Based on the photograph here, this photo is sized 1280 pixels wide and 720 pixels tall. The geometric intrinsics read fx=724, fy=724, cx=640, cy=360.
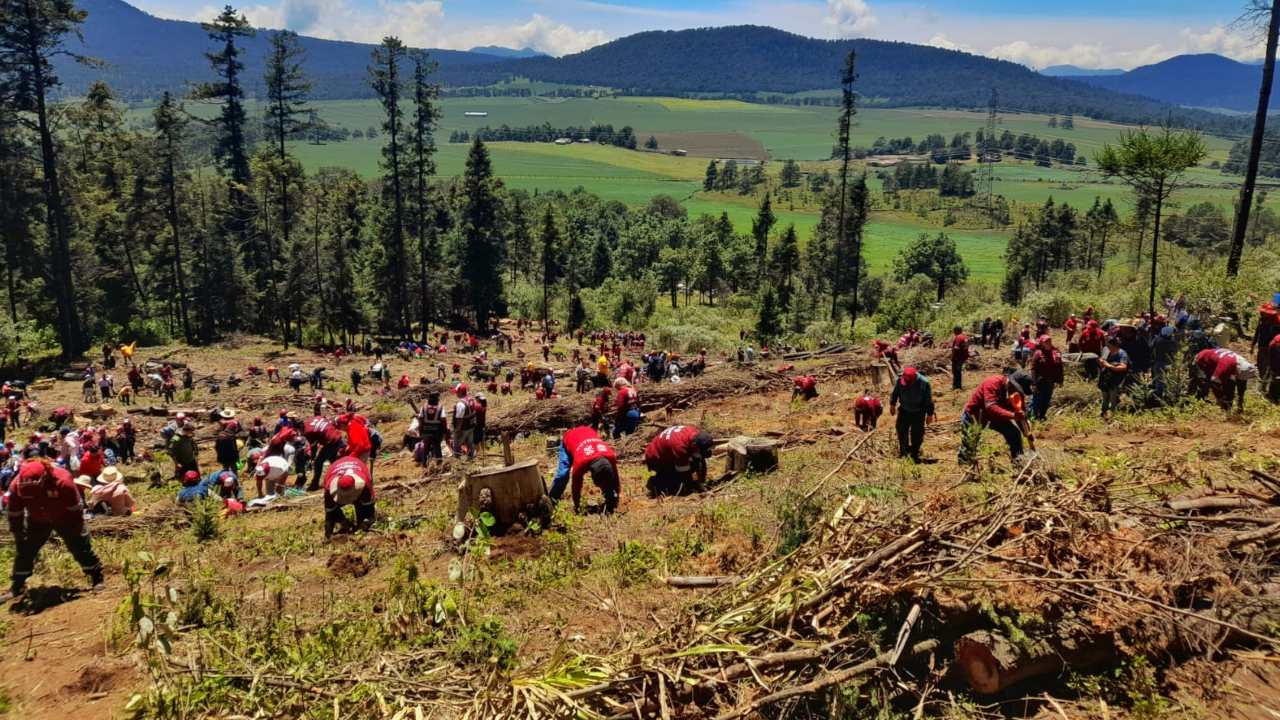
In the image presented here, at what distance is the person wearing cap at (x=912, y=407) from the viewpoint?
9.43 meters

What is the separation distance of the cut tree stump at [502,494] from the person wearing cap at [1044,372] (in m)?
7.38

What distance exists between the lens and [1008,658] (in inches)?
179

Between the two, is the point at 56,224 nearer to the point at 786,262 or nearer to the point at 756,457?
the point at 756,457

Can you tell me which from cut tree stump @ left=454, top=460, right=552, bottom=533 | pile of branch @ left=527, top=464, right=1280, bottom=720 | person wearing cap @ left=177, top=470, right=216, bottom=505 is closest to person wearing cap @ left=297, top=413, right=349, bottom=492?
person wearing cap @ left=177, top=470, right=216, bottom=505

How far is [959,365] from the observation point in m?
15.0

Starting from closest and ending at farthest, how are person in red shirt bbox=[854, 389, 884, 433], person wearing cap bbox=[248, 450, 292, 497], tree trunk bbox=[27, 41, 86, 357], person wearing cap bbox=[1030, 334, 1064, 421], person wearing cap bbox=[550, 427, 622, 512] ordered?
person wearing cap bbox=[550, 427, 622, 512]
person wearing cap bbox=[1030, 334, 1064, 421]
person in red shirt bbox=[854, 389, 884, 433]
person wearing cap bbox=[248, 450, 292, 497]
tree trunk bbox=[27, 41, 86, 357]

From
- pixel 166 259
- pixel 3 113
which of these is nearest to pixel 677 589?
pixel 3 113

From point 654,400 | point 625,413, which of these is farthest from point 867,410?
point 654,400

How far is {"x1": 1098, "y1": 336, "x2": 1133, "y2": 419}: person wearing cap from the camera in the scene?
10484 millimetres

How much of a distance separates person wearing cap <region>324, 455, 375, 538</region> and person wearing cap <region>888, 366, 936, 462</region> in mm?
6874

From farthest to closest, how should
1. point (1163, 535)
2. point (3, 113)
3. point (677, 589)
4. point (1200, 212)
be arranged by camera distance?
1. point (1200, 212)
2. point (3, 113)
3. point (677, 589)
4. point (1163, 535)

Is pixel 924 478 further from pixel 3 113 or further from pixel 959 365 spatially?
pixel 3 113

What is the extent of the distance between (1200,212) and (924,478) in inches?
3743

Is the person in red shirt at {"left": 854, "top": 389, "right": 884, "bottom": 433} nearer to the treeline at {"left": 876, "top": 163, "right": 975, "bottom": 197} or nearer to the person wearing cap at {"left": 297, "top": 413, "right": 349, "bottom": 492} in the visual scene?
the person wearing cap at {"left": 297, "top": 413, "right": 349, "bottom": 492}
